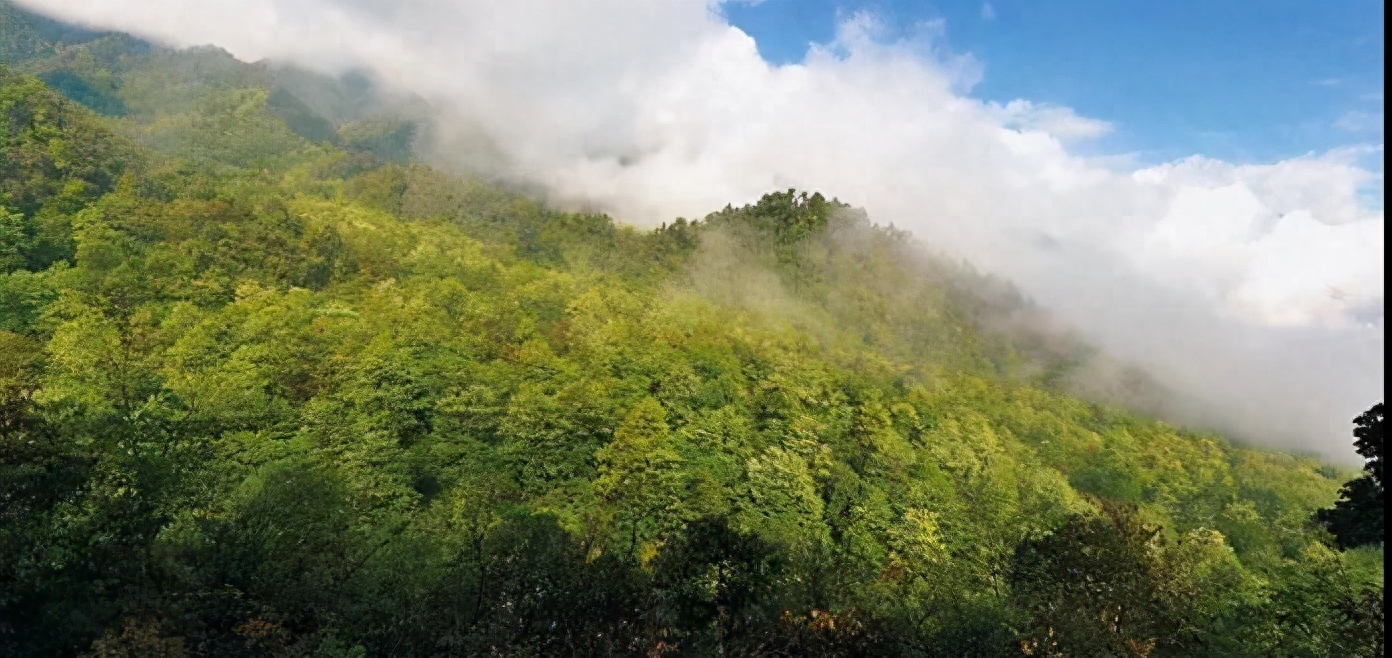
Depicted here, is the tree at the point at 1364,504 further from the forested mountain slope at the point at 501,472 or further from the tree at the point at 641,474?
the tree at the point at 641,474

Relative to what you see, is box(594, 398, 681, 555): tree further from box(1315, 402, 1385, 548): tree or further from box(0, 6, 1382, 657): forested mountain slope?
box(1315, 402, 1385, 548): tree

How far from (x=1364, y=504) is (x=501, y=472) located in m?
30.1

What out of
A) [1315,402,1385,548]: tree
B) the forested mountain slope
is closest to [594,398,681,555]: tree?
the forested mountain slope

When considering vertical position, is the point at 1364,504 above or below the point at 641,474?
above

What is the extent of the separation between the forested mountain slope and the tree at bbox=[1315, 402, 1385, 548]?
8370 mm

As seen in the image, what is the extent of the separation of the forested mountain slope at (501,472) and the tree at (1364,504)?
27.5 feet

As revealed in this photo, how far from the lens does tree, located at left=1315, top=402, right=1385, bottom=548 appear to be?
54.3 ft

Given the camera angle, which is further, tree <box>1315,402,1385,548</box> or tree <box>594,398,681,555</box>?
tree <box>594,398,681,555</box>

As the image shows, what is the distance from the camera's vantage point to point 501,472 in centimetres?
3534

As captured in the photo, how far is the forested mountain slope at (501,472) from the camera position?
22.0 meters

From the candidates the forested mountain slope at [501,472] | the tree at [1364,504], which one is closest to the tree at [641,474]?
the forested mountain slope at [501,472]

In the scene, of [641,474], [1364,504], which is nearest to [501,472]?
[641,474]

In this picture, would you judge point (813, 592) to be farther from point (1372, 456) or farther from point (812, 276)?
point (812, 276)

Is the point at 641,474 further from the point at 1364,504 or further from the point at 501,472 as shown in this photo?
the point at 1364,504
